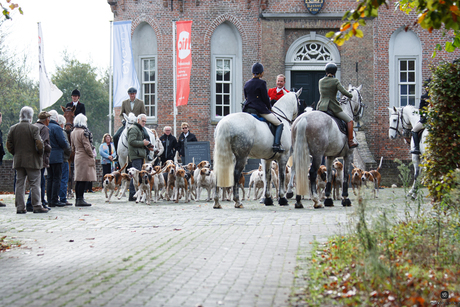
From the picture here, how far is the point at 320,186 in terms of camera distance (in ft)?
49.5

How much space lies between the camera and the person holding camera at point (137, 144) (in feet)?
50.5

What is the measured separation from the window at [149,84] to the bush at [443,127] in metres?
18.8

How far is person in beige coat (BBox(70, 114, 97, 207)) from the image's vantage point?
1411cm

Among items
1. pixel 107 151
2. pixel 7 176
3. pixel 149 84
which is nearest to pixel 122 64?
pixel 149 84

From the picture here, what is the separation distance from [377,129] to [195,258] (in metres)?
21.0

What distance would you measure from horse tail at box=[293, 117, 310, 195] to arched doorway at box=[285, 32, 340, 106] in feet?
47.1

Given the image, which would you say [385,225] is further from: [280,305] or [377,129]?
[377,129]

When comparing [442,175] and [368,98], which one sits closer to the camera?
[442,175]

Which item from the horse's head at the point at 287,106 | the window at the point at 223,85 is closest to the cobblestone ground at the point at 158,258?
the horse's head at the point at 287,106

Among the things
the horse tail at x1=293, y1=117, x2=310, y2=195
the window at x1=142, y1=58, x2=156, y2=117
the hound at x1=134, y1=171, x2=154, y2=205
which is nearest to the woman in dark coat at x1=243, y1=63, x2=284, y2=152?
the horse tail at x1=293, y1=117, x2=310, y2=195

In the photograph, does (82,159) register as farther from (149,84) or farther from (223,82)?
(223,82)

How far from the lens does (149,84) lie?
27.2 metres

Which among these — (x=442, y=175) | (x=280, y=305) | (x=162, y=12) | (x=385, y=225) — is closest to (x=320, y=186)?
(x=442, y=175)

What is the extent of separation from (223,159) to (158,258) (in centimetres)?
553
